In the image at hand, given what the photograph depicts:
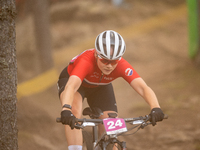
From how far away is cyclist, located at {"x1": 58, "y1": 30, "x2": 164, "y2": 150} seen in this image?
4.16 meters

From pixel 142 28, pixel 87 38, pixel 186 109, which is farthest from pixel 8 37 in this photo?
pixel 142 28

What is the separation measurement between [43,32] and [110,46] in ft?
27.5

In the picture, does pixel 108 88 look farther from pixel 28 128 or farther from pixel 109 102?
pixel 28 128

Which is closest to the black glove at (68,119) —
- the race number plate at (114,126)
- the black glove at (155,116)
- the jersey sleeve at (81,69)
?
the race number plate at (114,126)

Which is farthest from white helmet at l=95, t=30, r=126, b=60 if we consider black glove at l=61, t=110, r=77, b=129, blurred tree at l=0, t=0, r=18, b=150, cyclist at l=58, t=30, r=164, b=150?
blurred tree at l=0, t=0, r=18, b=150

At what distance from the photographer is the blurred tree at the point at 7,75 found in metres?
3.96

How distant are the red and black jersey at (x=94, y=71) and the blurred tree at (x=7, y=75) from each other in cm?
90

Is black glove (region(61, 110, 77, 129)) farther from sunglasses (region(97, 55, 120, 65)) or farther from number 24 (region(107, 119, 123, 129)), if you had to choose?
sunglasses (region(97, 55, 120, 65))

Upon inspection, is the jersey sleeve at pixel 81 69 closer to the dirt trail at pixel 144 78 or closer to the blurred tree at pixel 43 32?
the dirt trail at pixel 144 78

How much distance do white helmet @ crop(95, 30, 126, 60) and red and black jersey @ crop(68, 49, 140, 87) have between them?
30cm

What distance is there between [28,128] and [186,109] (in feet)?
16.7

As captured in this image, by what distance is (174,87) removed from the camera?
12219 mm

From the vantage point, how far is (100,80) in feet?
15.5

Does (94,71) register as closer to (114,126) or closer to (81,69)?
(81,69)
